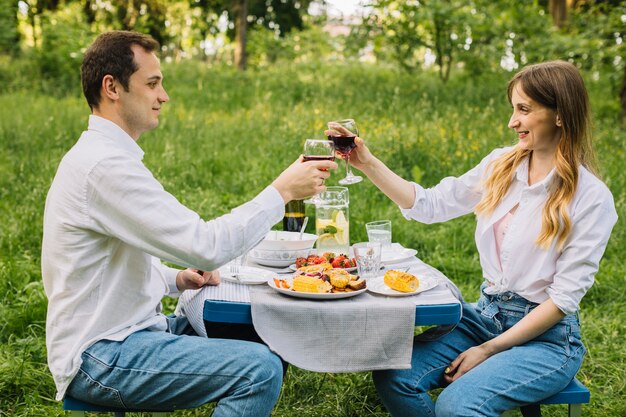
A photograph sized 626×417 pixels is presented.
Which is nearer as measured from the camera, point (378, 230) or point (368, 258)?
point (368, 258)

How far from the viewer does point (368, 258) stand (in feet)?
9.32

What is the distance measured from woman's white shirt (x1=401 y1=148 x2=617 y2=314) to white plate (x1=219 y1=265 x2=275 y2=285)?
93cm

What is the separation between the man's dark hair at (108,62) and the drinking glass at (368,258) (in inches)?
40.9

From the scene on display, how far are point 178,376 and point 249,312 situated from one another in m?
0.32

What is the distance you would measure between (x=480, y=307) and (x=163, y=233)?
4.89ft

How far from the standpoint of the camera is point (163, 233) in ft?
7.98

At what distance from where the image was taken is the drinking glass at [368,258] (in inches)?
112

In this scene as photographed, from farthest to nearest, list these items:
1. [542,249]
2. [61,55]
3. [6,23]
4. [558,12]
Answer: [6,23] < [61,55] < [558,12] < [542,249]

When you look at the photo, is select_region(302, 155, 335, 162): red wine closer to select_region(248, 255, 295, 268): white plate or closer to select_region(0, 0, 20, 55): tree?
select_region(248, 255, 295, 268): white plate

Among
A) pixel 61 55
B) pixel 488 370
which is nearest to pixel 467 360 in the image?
pixel 488 370

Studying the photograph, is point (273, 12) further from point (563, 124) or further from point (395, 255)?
point (563, 124)

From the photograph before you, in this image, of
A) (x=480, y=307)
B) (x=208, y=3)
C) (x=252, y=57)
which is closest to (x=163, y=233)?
(x=480, y=307)

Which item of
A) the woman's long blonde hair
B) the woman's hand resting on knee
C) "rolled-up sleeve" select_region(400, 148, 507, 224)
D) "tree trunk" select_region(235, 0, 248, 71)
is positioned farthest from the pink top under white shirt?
"tree trunk" select_region(235, 0, 248, 71)

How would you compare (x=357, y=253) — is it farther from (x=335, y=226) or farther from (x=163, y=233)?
(x=163, y=233)
